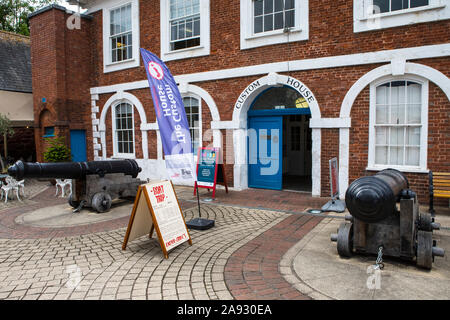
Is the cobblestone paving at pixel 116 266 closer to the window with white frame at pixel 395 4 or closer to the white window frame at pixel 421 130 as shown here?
the white window frame at pixel 421 130

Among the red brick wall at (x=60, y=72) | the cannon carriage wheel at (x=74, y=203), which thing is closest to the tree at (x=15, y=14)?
the red brick wall at (x=60, y=72)

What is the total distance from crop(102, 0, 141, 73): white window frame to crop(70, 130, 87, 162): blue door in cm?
285

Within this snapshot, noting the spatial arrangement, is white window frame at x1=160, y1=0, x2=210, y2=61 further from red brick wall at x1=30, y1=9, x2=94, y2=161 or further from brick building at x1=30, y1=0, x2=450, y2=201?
red brick wall at x1=30, y1=9, x2=94, y2=161

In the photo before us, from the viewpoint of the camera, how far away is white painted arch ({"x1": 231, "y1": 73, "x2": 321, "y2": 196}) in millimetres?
9062

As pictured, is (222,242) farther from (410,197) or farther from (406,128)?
(406,128)

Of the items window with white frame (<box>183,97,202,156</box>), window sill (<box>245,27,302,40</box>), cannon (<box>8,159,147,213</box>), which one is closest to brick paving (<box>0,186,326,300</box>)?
cannon (<box>8,159,147,213</box>)

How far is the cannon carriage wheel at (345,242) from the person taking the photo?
461 cm

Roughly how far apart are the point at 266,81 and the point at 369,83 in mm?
2750

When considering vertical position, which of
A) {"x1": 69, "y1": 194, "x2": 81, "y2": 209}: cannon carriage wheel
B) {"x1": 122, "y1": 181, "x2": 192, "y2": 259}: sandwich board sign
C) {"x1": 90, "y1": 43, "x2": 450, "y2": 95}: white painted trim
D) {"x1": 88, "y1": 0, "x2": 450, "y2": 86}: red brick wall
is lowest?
{"x1": 69, "y1": 194, "x2": 81, "y2": 209}: cannon carriage wheel

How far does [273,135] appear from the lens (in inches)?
406

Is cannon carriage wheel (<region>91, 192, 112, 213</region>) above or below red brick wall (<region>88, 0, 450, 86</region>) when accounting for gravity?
below

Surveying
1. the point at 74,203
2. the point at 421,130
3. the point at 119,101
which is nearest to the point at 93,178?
the point at 74,203

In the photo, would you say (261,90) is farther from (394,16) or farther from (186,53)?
(394,16)

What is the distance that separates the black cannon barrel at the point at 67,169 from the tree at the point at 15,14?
24891 mm
